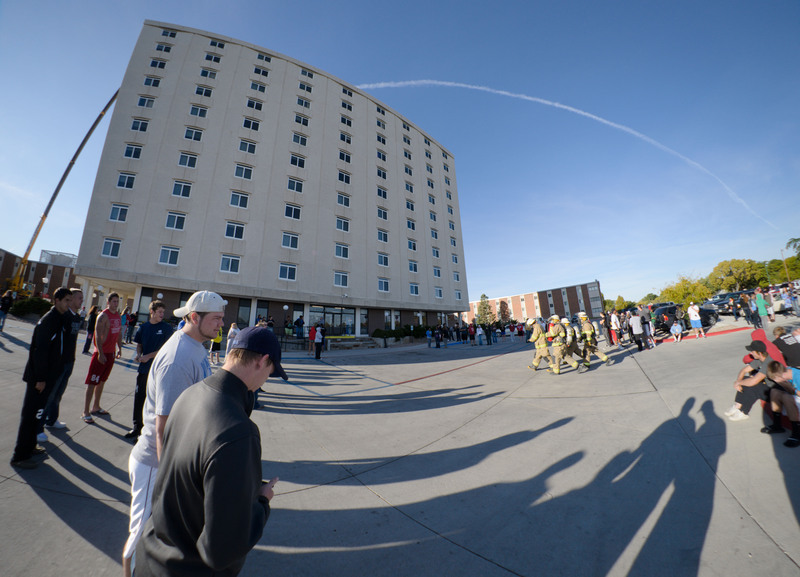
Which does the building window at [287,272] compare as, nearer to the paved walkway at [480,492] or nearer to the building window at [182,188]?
the building window at [182,188]

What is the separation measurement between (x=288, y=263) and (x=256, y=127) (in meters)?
13.1

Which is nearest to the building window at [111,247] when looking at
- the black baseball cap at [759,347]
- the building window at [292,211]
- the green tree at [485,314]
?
the building window at [292,211]

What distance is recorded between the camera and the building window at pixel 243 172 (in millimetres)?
23875

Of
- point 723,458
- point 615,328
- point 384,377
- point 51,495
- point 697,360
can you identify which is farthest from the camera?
point 615,328

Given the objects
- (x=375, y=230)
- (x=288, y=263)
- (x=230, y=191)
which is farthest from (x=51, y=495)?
(x=375, y=230)

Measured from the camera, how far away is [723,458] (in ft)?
11.2

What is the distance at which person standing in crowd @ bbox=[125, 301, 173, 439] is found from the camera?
4.07 meters

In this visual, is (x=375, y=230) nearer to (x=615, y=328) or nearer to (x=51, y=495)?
(x=615, y=328)

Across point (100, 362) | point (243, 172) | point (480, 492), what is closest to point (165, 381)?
point (480, 492)

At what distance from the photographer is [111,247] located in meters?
19.9

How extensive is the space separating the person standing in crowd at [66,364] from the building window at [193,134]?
2567cm

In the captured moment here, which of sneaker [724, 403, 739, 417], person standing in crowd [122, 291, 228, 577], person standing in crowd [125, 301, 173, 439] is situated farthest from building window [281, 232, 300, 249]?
sneaker [724, 403, 739, 417]

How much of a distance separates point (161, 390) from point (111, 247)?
2607 centimetres

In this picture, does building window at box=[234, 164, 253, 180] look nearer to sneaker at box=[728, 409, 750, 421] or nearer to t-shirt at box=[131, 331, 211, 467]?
t-shirt at box=[131, 331, 211, 467]
